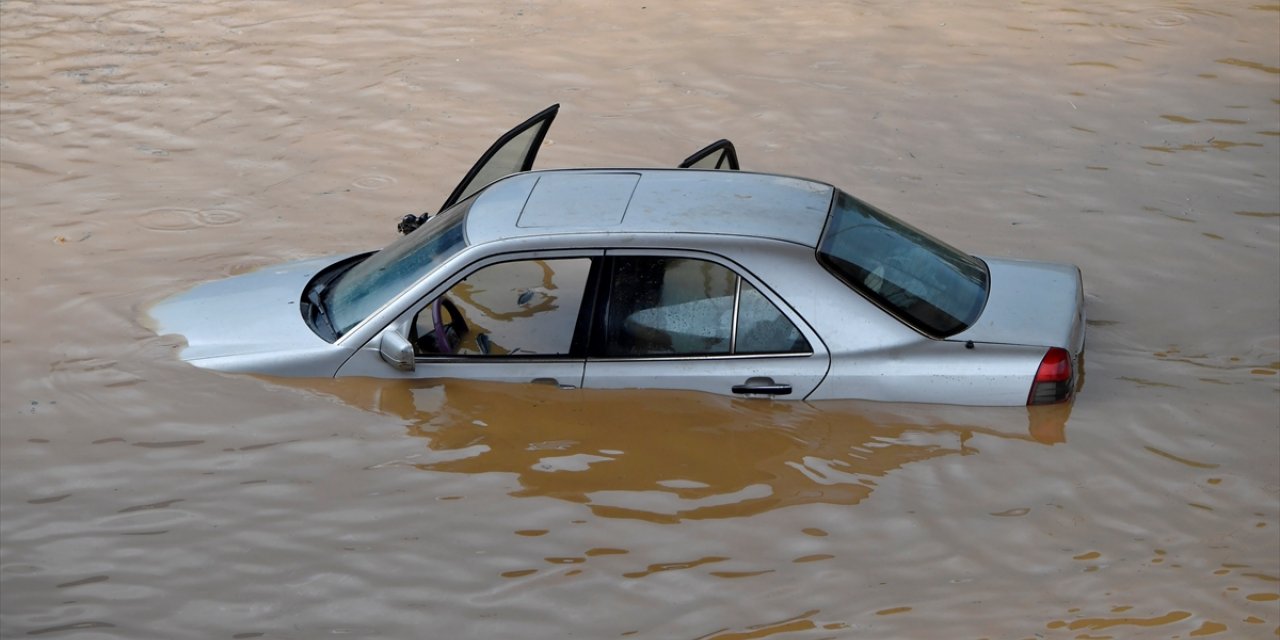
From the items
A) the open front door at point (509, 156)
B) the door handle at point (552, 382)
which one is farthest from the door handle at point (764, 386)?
the open front door at point (509, 156)

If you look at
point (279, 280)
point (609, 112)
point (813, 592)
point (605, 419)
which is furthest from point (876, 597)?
point (609, 112)

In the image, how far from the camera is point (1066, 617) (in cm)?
510

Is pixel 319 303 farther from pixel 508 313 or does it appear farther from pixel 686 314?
pixel 686 314

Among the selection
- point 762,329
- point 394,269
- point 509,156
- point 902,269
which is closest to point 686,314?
point 762,329

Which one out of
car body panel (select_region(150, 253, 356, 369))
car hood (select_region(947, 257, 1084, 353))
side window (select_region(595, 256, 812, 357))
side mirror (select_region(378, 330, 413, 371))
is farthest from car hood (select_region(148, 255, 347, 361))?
car hood (select_region(947, 257, 1084, 353))

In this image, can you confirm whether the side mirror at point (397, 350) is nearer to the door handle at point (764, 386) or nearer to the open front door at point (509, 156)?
the open front door at point (509, 156)

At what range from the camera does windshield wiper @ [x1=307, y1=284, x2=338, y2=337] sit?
6.56 meters

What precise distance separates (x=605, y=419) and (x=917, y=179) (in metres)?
4.74

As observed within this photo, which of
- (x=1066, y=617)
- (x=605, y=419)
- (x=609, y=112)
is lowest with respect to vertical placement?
(x=1066, y=617)

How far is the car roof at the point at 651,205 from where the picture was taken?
6125 mm

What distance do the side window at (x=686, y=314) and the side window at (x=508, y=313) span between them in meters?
0.19

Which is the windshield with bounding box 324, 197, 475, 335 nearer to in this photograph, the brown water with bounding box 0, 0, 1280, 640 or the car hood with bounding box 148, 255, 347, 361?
the car hood with bounding box 148, 255, 347, 361

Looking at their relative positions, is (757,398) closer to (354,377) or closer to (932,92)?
(354,377)

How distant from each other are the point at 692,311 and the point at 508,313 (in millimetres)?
855
